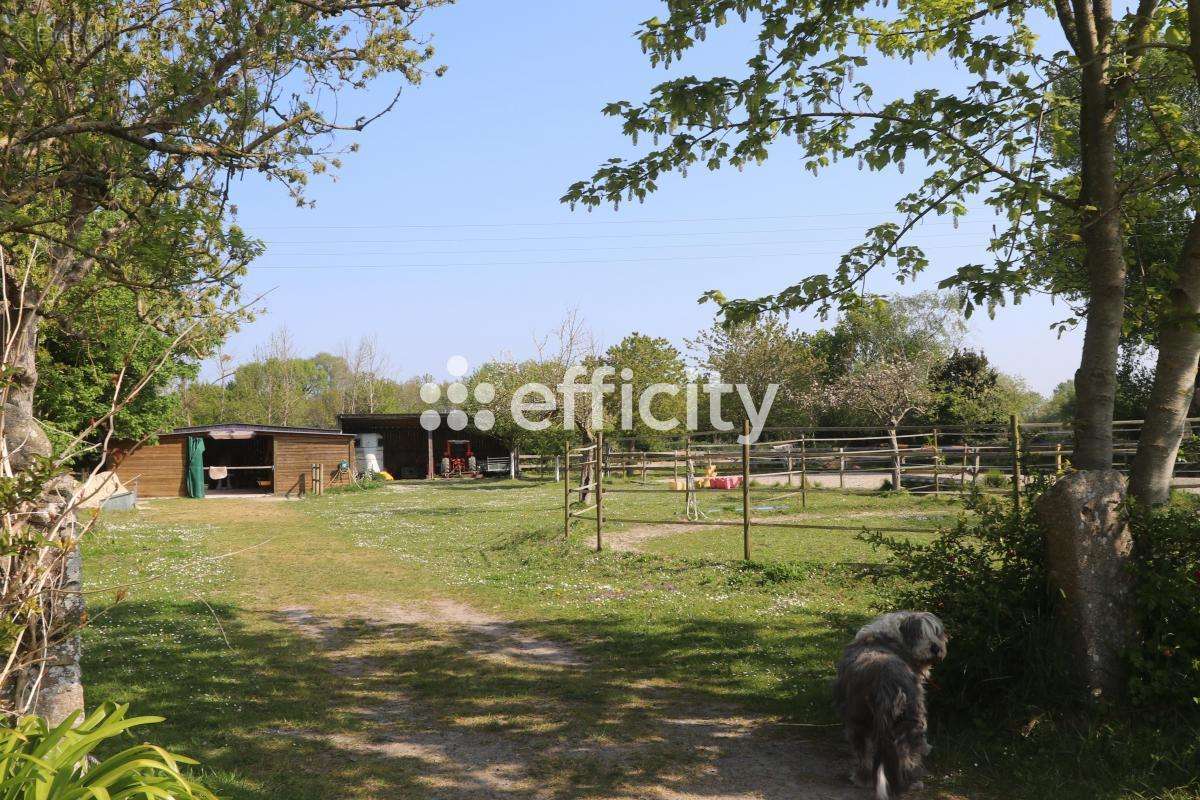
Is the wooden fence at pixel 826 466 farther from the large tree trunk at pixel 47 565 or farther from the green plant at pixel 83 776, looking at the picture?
the large tree trunk at pixel 47 565

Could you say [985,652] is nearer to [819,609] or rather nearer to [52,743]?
[819,609]

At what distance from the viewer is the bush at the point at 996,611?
16.8 feet

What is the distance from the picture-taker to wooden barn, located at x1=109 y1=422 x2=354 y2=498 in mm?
30406

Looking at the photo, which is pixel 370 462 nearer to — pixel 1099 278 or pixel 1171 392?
pixel 1099 278

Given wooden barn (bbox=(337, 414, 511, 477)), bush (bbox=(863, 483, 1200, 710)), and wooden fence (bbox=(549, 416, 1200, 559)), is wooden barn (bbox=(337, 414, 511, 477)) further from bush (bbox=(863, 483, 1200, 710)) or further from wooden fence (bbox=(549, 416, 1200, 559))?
bush (bbox=(863, 483, 1200, 710))

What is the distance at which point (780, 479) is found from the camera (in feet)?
107

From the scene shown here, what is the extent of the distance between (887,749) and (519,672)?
3.68 meters

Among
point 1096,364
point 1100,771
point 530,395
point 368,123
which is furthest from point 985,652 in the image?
point 530,395

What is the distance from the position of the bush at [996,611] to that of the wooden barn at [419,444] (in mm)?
36680

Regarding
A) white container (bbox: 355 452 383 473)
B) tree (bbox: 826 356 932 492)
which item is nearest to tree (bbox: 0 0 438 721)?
white container (bbox: 355 452 383 473)

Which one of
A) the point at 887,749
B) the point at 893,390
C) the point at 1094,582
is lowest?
the point at 887,749

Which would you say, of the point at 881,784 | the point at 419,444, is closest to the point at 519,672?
the point at 881,784

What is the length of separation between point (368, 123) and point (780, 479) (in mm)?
29203

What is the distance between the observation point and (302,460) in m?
33.1
